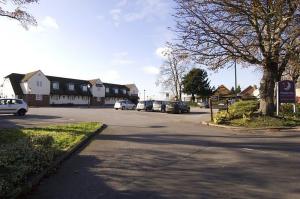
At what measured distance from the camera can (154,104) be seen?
4959cm

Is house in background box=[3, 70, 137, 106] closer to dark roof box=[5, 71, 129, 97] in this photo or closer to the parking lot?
dark roof box=[5, 71, 129, 97]

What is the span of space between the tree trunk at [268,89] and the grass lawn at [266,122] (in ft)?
3.63

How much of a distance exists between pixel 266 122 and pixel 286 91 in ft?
11.4

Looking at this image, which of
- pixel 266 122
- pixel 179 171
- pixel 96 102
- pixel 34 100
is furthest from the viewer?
pixel 96 102

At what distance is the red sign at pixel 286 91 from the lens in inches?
902

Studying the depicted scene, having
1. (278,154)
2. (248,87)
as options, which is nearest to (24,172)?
(278,154)

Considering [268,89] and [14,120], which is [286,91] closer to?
[268,89]

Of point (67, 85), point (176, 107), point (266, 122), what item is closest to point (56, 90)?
point (67, 85)

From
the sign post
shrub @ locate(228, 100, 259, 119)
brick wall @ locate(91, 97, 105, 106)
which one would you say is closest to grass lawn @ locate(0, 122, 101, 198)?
shrub @ locate(228, 100, 259, 119)

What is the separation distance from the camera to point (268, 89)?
74.9 feet

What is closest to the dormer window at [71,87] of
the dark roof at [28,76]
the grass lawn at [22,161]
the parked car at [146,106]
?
the dark roof at [28,76]

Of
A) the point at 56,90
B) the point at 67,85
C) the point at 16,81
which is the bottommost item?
the point at 56,90

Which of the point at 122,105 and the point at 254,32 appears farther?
the point at 122,105

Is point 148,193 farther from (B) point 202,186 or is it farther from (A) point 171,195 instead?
(B) point 202,186
